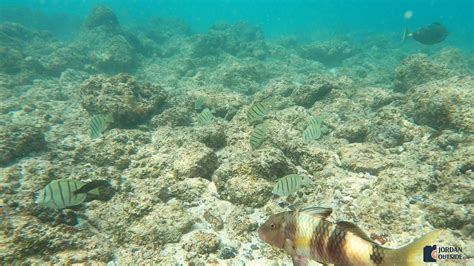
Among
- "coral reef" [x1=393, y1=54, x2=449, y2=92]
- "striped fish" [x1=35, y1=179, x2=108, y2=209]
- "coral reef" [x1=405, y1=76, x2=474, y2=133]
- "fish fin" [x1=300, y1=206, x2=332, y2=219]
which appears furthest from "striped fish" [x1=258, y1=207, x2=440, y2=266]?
"coral reef" [x1=393, y1=54, x2=449, y2=92]

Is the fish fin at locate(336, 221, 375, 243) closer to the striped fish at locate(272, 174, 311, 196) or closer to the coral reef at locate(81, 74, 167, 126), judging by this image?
the striped fish at locate(272, 174, 311, 196)

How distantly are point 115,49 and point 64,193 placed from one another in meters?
17.6

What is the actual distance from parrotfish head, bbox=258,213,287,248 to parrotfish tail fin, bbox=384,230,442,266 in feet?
2.94

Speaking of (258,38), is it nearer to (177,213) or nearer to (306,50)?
(306,50)

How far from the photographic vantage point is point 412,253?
1.96m

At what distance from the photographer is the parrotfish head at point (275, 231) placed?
8.66ft

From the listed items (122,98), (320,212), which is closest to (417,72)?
(122,98)

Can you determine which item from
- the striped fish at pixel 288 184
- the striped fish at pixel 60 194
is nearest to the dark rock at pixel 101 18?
the striped fish at pixel 60 194

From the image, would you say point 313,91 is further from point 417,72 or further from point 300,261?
point 300,261

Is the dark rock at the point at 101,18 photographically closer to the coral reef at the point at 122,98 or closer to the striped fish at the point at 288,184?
the coral reef at the point at 122,98

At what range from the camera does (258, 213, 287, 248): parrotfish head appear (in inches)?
104

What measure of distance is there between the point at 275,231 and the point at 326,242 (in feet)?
1.58

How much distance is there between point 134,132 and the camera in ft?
25.8

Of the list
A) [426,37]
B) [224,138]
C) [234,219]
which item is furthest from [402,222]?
[426,37]
